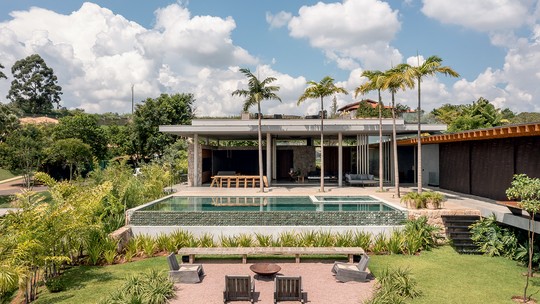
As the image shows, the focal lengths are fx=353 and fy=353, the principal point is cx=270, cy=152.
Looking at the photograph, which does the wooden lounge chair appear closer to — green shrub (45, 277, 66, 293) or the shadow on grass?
the shadow on grass

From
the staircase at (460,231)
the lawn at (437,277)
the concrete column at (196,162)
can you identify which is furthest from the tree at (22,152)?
the staircase at (460,231)

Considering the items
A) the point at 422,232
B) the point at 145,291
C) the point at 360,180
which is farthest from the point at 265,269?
the point at 360,180

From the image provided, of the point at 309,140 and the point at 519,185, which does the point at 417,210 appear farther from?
the point at 309,140

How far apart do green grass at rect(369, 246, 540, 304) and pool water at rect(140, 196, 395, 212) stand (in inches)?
116

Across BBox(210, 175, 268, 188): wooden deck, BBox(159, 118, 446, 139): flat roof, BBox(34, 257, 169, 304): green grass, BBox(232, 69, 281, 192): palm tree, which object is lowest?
BBox(34, 257, 169, 304): green grass

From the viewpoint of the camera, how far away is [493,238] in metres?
10.4

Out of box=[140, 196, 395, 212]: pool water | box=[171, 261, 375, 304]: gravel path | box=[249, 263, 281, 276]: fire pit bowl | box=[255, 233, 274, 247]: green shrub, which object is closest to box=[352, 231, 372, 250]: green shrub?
box=[171, 261, 375, 304]: gravel path

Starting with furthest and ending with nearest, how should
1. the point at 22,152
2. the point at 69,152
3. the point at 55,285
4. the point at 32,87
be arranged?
1. the point at 32,87
2. the point at 69,152
3. the point at 22,152
4. the point at 55,285

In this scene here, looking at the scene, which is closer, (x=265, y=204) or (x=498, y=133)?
(x=498, y=133)

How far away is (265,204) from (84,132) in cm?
2784

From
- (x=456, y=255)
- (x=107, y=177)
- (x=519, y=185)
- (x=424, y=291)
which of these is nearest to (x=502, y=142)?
(x=456, y=255)

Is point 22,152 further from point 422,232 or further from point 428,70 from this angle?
point 422,232

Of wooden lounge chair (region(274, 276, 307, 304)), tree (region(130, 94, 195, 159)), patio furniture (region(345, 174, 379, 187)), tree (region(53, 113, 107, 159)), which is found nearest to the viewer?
wooden lounge chair (region(274, 276, 307, 304))

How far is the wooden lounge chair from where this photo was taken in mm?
7004
